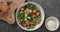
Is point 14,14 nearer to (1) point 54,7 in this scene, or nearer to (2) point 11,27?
(2) point 11,27

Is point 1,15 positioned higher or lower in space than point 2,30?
higher

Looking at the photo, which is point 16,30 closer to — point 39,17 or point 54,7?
point 39,17

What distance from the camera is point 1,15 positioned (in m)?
0.87

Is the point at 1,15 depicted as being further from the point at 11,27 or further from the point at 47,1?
the point at 47,1

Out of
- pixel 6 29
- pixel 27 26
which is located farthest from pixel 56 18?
pixel 6 29

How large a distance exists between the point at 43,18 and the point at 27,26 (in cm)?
10

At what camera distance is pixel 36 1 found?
96 centimetres

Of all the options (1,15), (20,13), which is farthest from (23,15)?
(1,15)

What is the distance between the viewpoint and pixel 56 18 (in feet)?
3.07

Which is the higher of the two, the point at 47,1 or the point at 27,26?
the point at 47,1

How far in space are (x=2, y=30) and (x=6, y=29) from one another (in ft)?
0.08

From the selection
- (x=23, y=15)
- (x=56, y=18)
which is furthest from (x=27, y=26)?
(x=56, y=18)

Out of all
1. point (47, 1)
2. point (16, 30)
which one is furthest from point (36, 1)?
point (16, 30)

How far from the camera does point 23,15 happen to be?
922 millimetres
